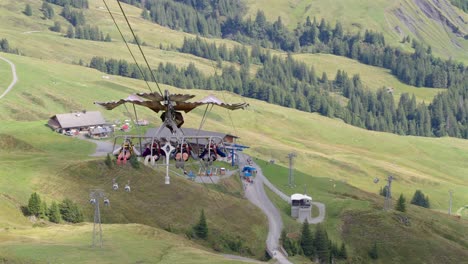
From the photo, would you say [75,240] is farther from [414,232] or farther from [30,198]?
[414,232]

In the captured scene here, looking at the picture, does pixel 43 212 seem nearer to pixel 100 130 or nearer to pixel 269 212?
pixel 269 212

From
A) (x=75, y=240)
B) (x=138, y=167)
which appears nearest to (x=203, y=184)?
(x=138, y=167)

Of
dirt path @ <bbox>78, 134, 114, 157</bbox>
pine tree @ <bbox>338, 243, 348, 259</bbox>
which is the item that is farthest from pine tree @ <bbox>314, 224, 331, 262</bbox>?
dirt path @ <bbox>78, 134, 114, 157</bbox>

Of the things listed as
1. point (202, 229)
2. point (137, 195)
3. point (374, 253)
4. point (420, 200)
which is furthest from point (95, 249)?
point (420, 200)

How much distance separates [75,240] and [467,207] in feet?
418

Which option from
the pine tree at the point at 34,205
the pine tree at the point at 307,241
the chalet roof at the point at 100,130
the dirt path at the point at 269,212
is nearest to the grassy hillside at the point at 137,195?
the dirt path at the point at 269,212

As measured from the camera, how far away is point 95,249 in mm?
82062

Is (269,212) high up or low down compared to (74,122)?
down

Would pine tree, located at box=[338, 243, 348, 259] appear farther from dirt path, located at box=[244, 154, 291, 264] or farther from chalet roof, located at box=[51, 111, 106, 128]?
chalet roof, located at box=[51, 111, 106, 128]

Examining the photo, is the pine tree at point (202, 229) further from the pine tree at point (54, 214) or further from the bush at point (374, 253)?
the bush at point (374, 253)

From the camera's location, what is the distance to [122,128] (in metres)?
173

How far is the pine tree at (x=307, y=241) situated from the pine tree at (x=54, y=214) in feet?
130

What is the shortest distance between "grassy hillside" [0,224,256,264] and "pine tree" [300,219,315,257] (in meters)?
22.0

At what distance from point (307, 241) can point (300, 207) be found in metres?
15.4
